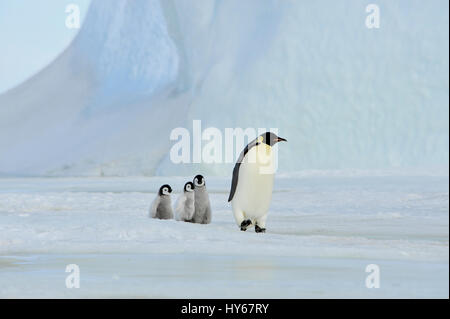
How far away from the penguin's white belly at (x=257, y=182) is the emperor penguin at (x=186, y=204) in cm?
100

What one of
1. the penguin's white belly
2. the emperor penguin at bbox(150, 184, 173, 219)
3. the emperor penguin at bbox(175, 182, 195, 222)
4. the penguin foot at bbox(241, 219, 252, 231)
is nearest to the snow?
the penguin foot at bbox(241, 219, 252, 231)

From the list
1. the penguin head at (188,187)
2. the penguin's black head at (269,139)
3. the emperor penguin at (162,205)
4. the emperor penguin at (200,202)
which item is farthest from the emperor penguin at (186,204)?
the penguin's black head at (269,139)

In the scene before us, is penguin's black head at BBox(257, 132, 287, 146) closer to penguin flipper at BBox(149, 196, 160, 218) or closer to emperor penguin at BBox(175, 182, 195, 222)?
emperor penguin at BBox(175, 182, 195, 222)

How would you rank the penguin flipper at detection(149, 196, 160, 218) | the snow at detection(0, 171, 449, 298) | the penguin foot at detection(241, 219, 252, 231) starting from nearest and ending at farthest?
1. the snow at detection(0, 171, 449, 298)
2. the penguin foot at detection(241, 219, 252, 231)
3. the penguin flipper at detection(149, 196, 160, 218)

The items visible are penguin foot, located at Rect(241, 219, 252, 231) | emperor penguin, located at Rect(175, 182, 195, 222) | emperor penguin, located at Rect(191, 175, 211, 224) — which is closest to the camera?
penguin foot, located at Rect(241, 219, 252, 231)

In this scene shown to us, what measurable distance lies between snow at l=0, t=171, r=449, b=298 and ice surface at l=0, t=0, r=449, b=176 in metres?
5.82

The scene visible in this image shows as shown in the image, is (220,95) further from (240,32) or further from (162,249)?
(162,249)

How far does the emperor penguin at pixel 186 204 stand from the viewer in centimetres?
839

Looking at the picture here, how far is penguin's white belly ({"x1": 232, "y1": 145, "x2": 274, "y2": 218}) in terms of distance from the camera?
746cm

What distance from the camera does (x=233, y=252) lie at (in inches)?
221

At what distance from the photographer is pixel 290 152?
16.3 metres

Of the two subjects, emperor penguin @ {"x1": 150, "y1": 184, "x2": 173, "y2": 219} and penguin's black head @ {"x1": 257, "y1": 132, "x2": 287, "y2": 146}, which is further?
emperor penguin @ {"x1": 150, "y1": 184, "x2": 173, "y2": 219}

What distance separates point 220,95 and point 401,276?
13.3 m
